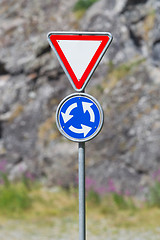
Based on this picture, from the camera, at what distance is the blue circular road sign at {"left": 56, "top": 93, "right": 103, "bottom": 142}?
309 centimetres

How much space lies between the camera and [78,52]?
3.22 m

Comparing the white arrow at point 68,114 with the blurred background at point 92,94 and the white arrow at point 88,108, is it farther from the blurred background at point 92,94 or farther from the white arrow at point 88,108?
the blurred background at point 92,94

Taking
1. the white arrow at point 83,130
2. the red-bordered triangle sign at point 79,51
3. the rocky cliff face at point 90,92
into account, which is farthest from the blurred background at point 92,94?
the red-bordered triangle sign at point 79,51

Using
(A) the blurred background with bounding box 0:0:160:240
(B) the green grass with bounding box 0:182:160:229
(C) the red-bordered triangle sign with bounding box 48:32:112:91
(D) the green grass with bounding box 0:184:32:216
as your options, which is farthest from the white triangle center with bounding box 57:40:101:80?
(D) the green grass with bounding box 0:184:32:216

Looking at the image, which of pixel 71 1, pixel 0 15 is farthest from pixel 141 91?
pixel 0 15

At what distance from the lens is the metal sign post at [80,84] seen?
3.09 metres

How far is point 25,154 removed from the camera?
10594 mm

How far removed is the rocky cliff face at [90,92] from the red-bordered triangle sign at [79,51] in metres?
5.13

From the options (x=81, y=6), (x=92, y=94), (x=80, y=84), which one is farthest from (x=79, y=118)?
(x=81, y=6)

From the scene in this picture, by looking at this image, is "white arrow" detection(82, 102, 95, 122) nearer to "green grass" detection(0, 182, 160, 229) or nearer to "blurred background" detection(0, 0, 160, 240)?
"blurred background" detection(0, 0, 160, 240)

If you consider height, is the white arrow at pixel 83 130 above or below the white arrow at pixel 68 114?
below

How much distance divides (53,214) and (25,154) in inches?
125

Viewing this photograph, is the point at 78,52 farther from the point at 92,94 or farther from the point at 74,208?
the point at 92,94

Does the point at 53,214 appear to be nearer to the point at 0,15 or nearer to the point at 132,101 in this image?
the point at 132,101
